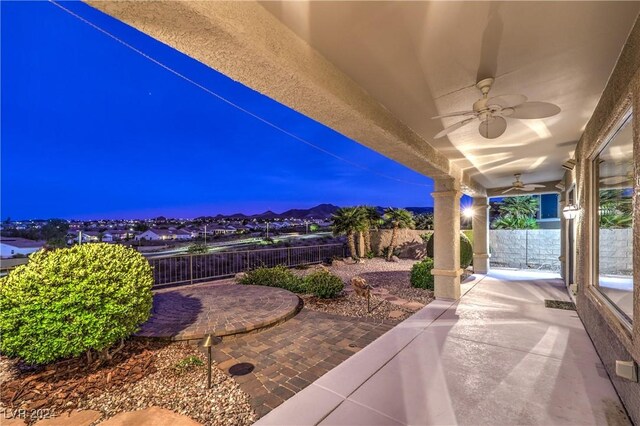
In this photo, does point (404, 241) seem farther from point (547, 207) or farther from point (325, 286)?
point (325, 286)

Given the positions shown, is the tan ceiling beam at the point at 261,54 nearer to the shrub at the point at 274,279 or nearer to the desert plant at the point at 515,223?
the shrub at the point at 274,279

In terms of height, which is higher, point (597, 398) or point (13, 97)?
point (13, 97)

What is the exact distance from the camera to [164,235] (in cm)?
1146

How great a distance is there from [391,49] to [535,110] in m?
1.55

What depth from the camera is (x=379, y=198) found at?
44531 mm

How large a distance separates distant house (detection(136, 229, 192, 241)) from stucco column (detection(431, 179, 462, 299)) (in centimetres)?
986

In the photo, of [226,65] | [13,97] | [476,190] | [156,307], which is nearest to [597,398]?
[226,65]

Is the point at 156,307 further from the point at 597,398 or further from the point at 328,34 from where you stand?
the point at 597,398

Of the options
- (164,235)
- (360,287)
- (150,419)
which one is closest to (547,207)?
(360,287)

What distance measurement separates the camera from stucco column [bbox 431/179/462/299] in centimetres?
574

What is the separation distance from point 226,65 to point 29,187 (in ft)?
163

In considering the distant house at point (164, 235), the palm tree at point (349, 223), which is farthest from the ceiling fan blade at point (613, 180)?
the distant house at point (164, 235)

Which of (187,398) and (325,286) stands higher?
(325,286)

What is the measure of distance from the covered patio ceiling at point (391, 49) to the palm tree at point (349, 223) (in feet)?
30.2
